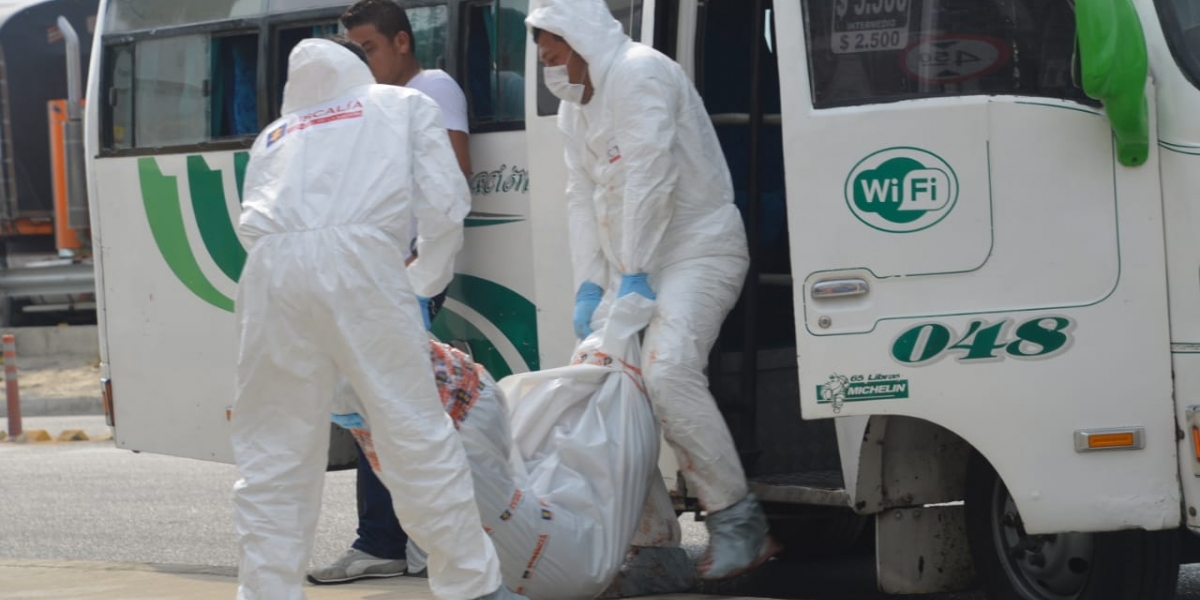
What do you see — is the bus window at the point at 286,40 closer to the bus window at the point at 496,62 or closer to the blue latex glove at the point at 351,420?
the bus window at the point at 496,62

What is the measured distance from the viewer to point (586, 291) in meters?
6.18

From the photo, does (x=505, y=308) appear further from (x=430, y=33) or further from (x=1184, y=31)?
(x=1184, y=31)

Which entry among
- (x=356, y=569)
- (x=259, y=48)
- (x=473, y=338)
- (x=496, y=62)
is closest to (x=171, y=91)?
(x=259, y=48)

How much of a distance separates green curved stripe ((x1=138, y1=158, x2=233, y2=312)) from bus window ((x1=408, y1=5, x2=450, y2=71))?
1362mm

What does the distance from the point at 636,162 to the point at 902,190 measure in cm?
112

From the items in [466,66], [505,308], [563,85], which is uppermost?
[466,66]

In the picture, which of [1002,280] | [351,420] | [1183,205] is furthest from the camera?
[351,420]

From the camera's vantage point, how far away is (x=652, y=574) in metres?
6.19

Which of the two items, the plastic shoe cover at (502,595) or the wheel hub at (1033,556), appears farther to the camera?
the wheel hub at (1033,556)

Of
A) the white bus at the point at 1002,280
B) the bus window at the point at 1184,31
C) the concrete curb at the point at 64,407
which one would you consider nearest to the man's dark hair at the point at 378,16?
the white bus at the point at 1002,280

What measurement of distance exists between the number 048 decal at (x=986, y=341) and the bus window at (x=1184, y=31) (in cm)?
75

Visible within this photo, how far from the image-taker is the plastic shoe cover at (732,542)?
19.5 feet

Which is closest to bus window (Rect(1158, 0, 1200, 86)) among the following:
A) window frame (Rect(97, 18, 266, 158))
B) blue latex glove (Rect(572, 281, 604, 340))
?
blue latex glove (Rect(572, 281, 604, 340))

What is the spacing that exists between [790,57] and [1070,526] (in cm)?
154
